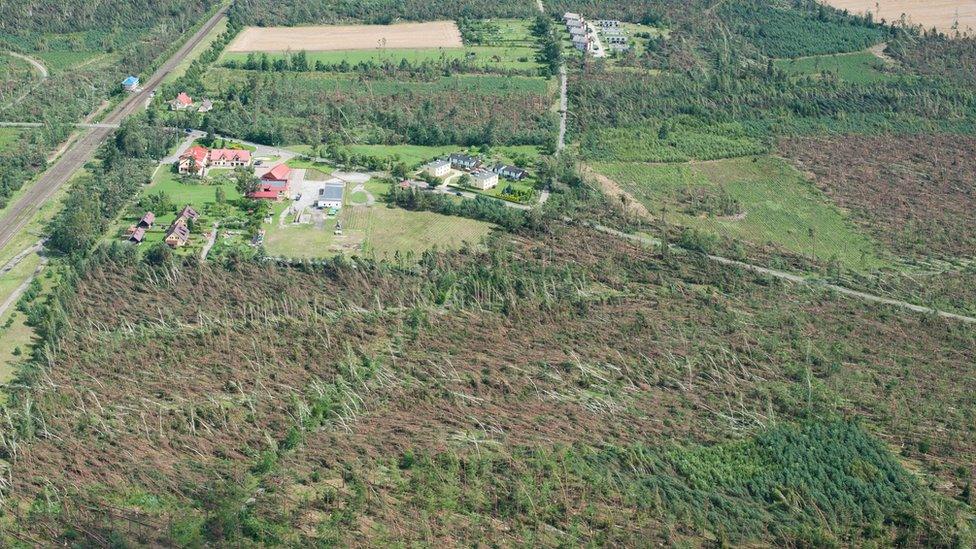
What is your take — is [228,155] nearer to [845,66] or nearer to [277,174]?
[277,174]

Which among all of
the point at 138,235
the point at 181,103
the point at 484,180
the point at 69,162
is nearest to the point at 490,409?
the point at 138,235

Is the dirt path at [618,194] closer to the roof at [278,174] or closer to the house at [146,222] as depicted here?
the roof at [278,174]

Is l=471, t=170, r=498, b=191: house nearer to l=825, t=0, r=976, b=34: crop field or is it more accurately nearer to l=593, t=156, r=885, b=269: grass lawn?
l=593, t=156, r=885, b=269: grass lawn

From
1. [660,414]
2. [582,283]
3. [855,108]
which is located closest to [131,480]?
[660,414]

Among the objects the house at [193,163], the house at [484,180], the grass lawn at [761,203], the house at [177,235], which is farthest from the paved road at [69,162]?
the grass lawn at [761,203]

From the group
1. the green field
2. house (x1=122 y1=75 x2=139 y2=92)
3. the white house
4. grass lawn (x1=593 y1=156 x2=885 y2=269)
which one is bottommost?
house (x1=122 y1=75 x2=139 y2=92)

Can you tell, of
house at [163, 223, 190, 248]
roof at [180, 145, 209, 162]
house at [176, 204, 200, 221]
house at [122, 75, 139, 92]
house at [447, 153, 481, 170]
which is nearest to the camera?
house at [163, 223, 190, 248]

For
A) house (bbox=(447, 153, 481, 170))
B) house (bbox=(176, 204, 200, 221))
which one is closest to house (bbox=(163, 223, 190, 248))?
house (bbox=(176, 204, 200, 221))
